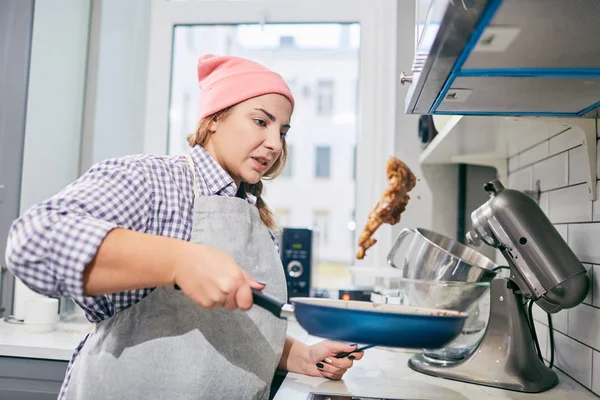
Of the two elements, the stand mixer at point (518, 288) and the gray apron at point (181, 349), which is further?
the stand mixer at point (518, 288)

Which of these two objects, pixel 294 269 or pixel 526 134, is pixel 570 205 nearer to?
pixel 526 134

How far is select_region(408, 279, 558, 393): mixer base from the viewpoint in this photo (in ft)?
3.26

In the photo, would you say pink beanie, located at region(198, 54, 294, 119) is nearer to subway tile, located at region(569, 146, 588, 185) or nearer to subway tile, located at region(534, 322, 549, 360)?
subway tile, located at region(569, 146, 588, 185)

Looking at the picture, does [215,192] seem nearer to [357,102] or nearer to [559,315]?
[559,315]

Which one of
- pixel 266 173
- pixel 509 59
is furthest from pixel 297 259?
pixel 509 59

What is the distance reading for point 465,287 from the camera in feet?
3.53

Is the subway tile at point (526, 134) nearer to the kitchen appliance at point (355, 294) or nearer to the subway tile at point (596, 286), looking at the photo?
the subway tile at point (596, 286)

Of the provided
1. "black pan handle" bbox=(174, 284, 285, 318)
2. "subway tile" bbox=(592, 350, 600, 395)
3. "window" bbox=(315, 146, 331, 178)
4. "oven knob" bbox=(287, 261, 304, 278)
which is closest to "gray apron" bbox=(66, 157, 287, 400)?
"black pan handle" bbox=(174, 284, 285, 318)

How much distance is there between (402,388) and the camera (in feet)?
3.25

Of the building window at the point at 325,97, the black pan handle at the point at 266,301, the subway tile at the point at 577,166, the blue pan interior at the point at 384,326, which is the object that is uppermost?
the building window at the point at 325,97

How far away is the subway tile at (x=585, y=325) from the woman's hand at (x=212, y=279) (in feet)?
2.29

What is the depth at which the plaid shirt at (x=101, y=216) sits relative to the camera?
0.65 meters

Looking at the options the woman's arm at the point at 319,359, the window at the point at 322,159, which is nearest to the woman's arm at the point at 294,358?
the woman's arm at the point at 319,359

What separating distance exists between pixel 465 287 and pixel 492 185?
8.5 inches
